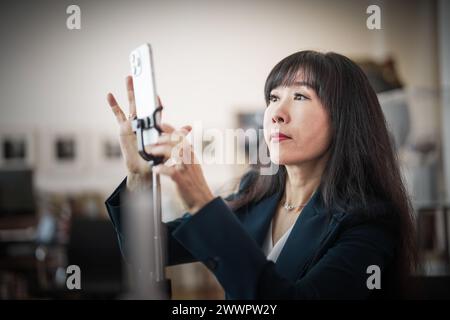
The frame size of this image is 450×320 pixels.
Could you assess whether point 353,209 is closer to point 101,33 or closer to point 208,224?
point 208,224

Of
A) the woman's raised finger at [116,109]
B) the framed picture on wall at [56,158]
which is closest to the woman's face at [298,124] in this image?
the woman's raised finger at [116,109]

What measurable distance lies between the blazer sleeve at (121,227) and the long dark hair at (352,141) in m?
0.23

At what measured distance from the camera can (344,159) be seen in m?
0.77

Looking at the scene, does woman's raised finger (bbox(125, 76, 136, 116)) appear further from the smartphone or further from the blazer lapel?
the blazer lapel

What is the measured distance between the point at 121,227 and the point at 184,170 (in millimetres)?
231

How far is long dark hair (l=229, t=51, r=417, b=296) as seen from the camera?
765mm

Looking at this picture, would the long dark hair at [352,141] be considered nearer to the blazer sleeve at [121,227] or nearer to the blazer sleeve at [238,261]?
the blazer sleeve at [238,261]

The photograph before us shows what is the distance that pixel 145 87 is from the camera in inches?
27.5

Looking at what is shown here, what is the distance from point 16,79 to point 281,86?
0.69 m

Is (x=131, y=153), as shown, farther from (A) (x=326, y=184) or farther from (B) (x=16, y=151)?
(B) (x=16, y=151)

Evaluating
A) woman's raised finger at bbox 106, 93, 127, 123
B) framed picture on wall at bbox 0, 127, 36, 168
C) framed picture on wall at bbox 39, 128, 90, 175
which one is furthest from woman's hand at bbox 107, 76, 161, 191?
framed picture on wall at bbox 0, 127, 36, 168

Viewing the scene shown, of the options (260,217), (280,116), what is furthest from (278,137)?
(260,217)
